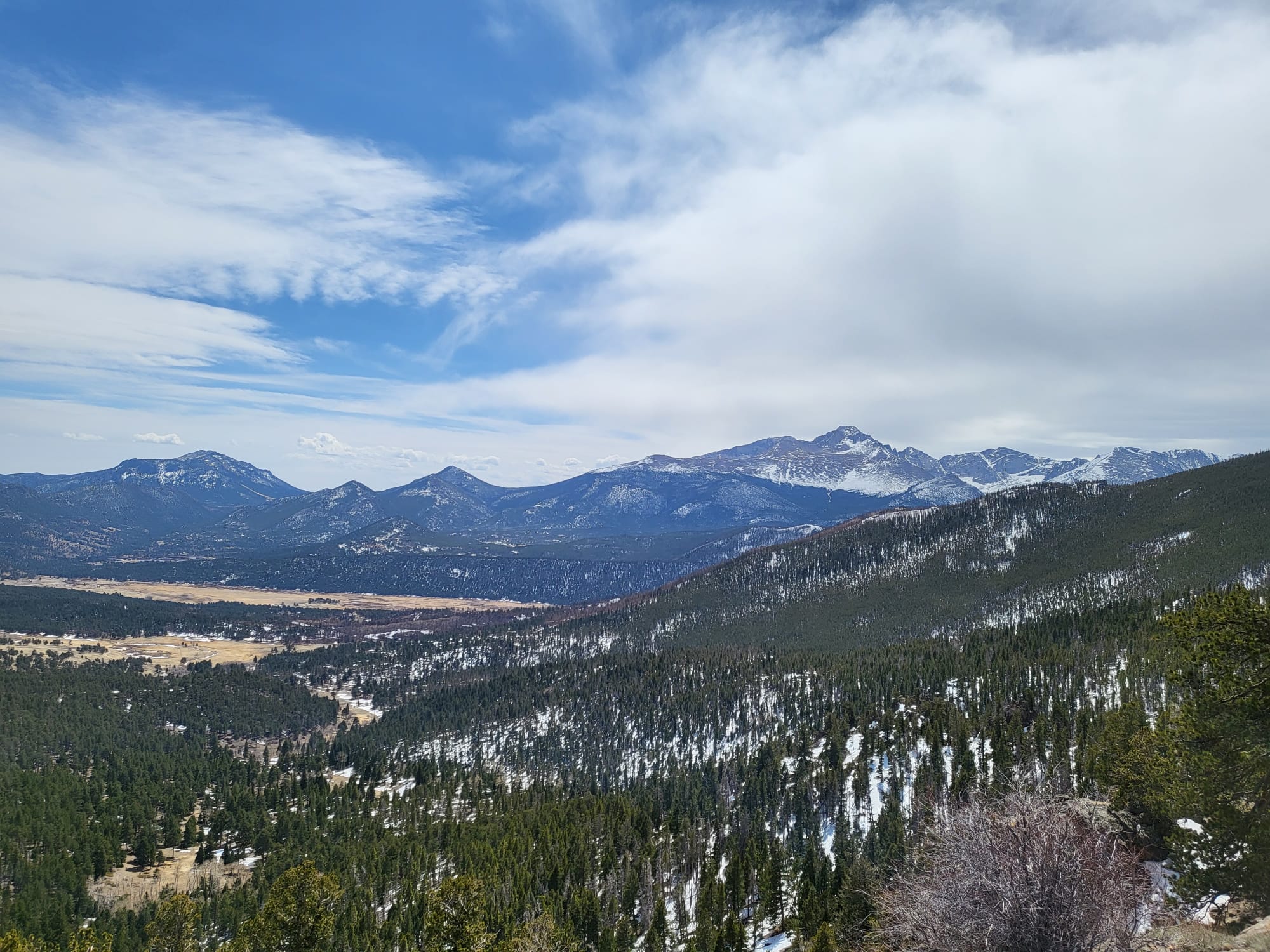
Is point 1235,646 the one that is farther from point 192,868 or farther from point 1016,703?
point 192,868

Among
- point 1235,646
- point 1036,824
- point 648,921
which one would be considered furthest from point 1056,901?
point 648,921

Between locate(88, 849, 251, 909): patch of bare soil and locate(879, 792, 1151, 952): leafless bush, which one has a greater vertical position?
locate(879, 792, 1151, 952): leafless bush

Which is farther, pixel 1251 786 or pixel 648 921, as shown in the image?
pixel 648 921

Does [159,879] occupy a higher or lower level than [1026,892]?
lower

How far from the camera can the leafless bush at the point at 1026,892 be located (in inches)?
861

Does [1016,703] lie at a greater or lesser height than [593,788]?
greater

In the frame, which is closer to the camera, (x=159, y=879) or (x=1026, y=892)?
(x=1026, y=892)

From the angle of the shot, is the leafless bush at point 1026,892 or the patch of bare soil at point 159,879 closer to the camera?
the leafless bush at point 1026,892

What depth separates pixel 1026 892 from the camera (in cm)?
2197

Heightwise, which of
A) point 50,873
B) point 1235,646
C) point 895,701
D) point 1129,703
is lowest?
point 50,873

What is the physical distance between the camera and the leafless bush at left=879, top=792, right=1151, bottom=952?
71.8 ft

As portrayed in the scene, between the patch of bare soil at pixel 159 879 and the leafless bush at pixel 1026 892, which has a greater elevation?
the leafless bush at pixel 1026 892

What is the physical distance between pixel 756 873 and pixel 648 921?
708 inches

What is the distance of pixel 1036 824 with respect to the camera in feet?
74.0
